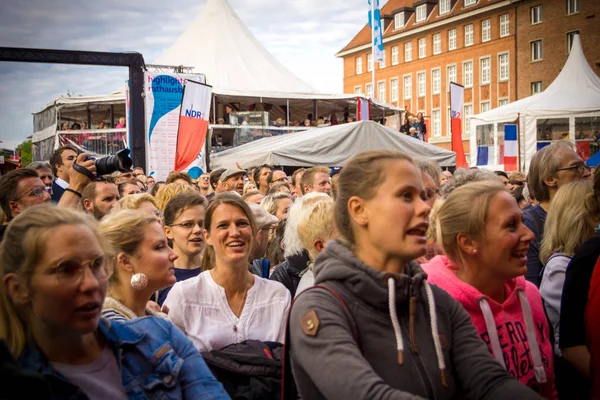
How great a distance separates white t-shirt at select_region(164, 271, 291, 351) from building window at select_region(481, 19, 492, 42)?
5389 centimetres

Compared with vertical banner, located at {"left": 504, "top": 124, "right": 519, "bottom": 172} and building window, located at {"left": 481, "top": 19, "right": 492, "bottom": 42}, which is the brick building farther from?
vertical banner, located at {"left": 504, "top": 124, "right": 519, "bottom": 172}

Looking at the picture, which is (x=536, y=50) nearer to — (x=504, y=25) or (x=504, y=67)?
(x=504, y=67)

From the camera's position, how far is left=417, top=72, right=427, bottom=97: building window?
60.0 m

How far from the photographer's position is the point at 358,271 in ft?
6.71

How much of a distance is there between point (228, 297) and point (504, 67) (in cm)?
5308

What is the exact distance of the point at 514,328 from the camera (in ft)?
8.88

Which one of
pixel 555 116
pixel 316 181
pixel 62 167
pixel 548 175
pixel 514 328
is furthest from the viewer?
pixel 555 116

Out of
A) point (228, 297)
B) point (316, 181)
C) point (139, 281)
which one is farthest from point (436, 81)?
point (139, 281)

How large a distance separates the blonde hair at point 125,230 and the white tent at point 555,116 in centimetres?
1774

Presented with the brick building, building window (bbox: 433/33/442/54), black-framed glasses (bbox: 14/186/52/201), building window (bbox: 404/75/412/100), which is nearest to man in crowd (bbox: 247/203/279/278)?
black-framed glasses (bbox: 14/186/52/201)

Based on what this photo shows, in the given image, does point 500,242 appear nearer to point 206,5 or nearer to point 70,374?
point 70,374

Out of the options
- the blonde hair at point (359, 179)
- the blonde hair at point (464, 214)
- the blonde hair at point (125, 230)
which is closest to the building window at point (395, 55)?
the blonde hair at point (125, 230)

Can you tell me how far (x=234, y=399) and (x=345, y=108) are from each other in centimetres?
2451

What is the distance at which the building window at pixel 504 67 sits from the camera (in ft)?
171
